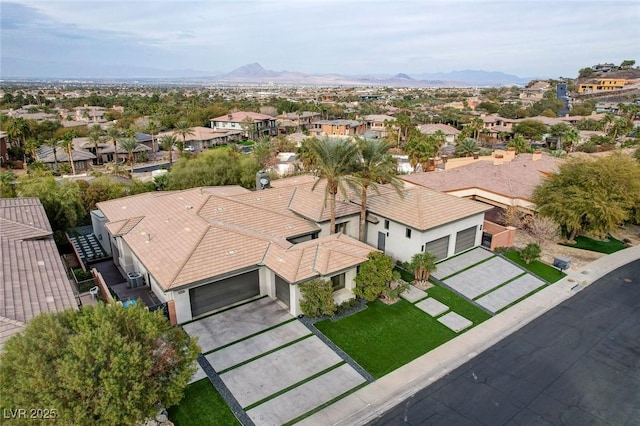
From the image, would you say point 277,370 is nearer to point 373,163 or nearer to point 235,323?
point 235,323

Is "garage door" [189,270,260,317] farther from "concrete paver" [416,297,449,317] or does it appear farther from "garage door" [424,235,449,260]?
"garage door" [424,235,449,260]

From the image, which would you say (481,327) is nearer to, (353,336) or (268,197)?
(353,336)

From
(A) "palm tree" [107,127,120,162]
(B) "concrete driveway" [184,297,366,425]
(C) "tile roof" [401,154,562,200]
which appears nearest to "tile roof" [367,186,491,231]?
(C) "tile roof" [401,154,562,200]

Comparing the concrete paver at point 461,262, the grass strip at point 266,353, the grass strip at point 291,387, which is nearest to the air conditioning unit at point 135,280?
the grass strip at point 266,353

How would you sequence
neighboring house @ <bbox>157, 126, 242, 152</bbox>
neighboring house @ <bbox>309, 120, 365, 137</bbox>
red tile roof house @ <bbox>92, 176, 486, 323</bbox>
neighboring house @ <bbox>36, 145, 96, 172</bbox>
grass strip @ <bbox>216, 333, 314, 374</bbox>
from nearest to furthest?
1. grass strip @ <bbox>216, 333, 314, 374</bbox>
2. red tile roof house @ <bbox>92, 176, 486, 323</bbox>
3. neighboring house @ <bbox>36, 145, 96, 172</bbox>
4. neighboring house @ <bbox>157, 126, 242, 152</bbox>
5. neighboring house @ <bbox>309, 120, 365, 137</bbox>

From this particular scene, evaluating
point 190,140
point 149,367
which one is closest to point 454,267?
point 149,367

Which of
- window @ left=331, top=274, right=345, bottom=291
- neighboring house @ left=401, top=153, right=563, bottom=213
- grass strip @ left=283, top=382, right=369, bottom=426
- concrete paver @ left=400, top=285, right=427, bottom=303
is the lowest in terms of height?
grass strip @ left=283, top=382, right=369, bottom=426
